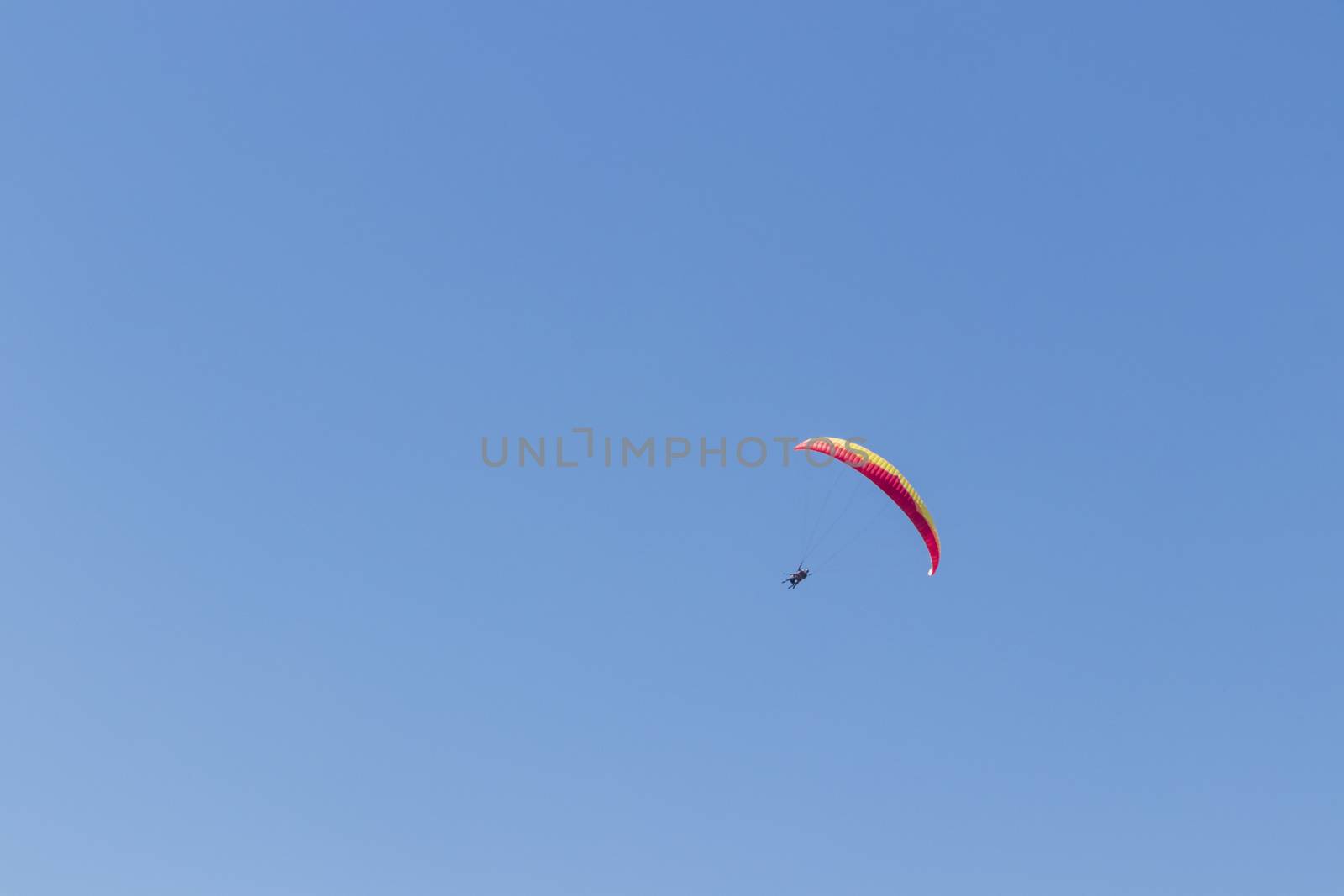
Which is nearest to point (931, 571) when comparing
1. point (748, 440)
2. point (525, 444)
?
point (748, 440)

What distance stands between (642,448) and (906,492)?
12423 mm

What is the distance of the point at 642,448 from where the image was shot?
7712cm

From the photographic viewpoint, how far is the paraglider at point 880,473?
77750mm

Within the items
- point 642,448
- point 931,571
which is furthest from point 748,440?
point 931,571

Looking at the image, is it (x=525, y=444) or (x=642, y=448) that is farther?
(x=525, y=444)

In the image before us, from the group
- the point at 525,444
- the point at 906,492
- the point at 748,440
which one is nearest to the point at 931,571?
the point at 906,492

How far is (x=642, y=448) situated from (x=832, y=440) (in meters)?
9.00

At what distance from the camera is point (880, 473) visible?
255ft

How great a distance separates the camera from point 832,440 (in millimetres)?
78625

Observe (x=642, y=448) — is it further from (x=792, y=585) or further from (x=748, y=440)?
(x=792, y=585)

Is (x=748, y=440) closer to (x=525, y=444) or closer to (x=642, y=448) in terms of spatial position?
(x=642, y=448)

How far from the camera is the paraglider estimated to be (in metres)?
77.8

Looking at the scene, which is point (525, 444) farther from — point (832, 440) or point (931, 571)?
point (931, 571)

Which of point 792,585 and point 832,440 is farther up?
point 832,440
